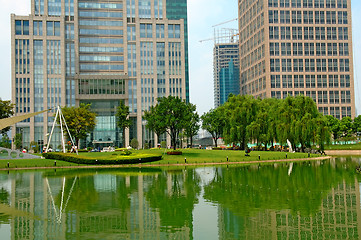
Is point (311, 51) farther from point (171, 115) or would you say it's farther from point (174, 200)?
point (174, 200)

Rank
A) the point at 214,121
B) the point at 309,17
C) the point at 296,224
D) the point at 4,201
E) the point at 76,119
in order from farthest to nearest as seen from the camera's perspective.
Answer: the point at 309,17 < the point at 214,121 < the point at 76,119 < the point at 4,201 < the point at 296,224

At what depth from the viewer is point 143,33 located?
402ft

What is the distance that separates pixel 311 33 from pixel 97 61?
8315 cm

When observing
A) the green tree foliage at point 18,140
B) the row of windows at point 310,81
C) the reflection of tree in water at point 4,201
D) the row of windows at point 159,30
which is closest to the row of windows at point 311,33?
the row of windows at point 310,81

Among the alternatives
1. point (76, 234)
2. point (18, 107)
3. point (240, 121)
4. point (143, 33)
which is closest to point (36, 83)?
point (18, 107)

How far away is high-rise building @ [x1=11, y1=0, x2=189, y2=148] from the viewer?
116m

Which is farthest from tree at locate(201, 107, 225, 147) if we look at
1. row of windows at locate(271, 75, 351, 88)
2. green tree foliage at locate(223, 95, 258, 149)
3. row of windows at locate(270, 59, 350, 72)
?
row of windows at locate(270, 59, 350, 72)

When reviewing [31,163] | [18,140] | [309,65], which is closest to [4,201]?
[31,163]

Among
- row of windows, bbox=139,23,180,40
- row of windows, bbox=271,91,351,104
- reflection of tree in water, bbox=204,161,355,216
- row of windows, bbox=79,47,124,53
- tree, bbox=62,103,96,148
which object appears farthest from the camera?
row of windows, bbox=271,91,351,104

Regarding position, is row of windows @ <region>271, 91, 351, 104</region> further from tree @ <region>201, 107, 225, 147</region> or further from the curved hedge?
the curved hedge

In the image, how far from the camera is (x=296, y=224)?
1516 cm

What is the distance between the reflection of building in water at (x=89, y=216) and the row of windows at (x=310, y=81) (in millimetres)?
119719

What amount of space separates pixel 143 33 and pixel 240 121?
208 ft

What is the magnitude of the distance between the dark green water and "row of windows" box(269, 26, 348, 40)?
120129 millimetres
